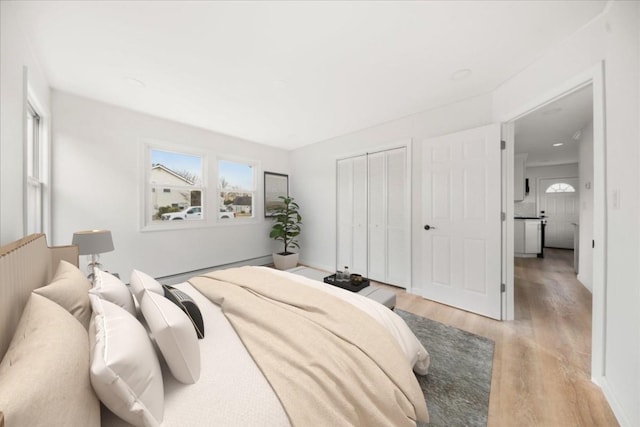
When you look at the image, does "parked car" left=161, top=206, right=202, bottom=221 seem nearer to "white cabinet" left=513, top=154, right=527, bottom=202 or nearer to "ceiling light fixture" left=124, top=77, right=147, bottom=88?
"ceiling light fixture" left=124, top=77, right=147, bottom=88

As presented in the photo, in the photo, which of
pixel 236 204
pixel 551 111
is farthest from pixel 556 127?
pixel 236 204

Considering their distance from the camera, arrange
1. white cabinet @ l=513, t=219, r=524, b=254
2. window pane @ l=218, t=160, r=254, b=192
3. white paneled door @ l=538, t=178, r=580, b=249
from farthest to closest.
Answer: white paneled door @ l=538, t=178, r=580, b=249 → white cabinet @ l=513, t=219, r=524, b=254 → window pane @ l=218, t=160, r=254, b=192

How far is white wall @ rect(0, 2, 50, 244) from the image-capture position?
1.40 metres

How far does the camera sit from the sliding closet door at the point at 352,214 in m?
3.93

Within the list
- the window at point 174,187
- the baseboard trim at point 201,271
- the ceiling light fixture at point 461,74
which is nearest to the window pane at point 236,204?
the window at point 174,187

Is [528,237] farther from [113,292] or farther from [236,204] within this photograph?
[113,292]

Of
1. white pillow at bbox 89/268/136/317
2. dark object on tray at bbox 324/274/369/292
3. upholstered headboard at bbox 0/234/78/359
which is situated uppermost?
upholstered headboard at bbox 0/234/78/359

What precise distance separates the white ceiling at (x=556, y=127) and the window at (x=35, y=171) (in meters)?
4.74

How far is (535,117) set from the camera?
325 cm

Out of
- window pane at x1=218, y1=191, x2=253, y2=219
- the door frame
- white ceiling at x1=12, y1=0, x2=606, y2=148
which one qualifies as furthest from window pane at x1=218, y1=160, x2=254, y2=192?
the door frame

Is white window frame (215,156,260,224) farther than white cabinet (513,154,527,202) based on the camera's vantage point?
No

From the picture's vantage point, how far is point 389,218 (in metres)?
3.58

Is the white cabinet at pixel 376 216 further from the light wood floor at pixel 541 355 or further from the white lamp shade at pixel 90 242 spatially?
the white lamp shade at pixel 90 242

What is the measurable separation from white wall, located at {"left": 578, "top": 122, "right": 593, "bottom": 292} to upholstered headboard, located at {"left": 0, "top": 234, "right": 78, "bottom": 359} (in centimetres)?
538
